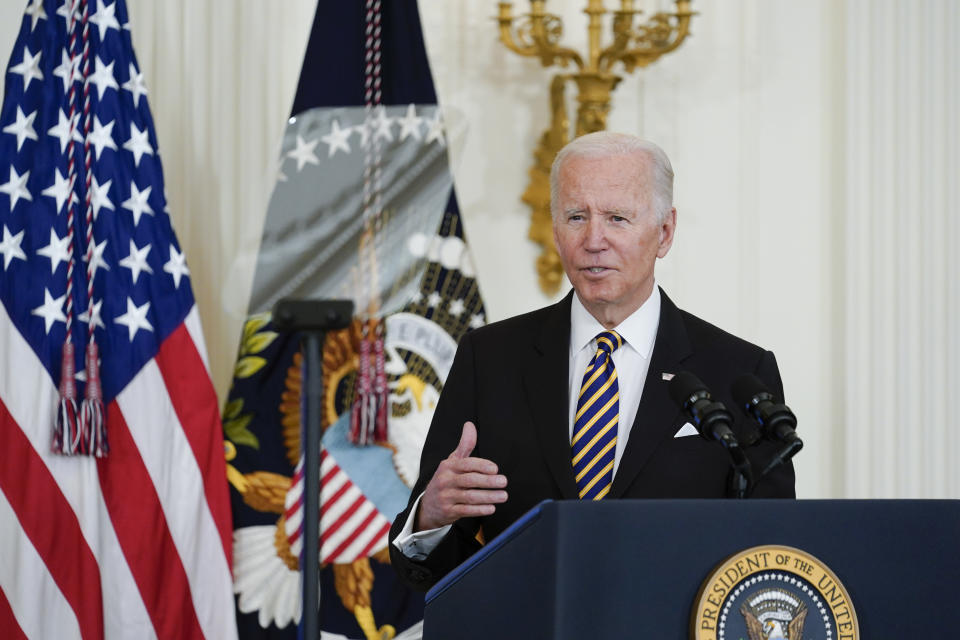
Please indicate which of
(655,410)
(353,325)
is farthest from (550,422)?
(353,325)

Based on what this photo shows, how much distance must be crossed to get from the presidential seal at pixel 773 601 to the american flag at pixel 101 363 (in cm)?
240

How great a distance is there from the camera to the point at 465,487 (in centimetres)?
171

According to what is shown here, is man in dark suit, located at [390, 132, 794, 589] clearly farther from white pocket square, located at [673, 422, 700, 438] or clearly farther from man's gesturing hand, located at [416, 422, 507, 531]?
man's gesturing hand, located at [416, 422, 507, 531]

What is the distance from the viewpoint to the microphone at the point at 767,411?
1.52 m

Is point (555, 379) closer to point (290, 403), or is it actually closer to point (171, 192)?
point (290, 403)

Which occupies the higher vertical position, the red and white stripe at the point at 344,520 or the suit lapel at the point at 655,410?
the suit lapel at the point at 655,410

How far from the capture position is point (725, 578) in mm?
1328

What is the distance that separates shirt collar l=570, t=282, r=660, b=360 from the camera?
2.13 metres

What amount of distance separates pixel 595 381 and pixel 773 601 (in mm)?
795

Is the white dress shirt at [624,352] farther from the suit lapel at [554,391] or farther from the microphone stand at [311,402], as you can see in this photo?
the microphone stand at [311,402]

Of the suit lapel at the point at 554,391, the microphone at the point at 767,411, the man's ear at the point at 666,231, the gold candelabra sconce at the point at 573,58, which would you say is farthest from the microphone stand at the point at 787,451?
the gold candelabra sconce at the point at 573,58

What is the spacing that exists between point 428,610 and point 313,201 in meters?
2.35

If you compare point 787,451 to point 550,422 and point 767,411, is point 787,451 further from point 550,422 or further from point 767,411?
point 550,422

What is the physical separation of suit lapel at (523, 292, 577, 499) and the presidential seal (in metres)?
0.64
